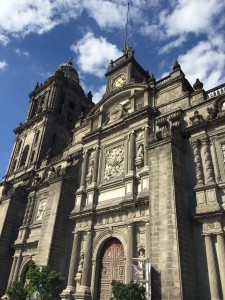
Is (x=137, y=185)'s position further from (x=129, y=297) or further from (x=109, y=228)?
(x=129, y=297)

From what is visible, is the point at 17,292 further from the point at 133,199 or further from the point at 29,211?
the point at 133,199

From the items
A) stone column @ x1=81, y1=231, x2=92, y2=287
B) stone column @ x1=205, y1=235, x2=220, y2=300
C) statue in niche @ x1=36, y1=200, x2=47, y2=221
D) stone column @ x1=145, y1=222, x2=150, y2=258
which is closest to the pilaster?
stone column @ x1=81, y1=231, x2=92, y2=287

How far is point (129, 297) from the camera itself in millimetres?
10555

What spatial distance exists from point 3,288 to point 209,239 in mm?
17010

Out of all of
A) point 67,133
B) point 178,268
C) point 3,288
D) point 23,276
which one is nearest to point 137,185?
point 178,268

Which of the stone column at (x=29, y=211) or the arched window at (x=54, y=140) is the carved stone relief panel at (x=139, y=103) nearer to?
the stone column at (x=29, y=211)

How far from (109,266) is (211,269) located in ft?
19.5

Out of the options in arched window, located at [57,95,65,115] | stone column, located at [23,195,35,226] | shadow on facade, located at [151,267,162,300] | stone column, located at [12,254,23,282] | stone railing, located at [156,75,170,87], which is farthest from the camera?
arched window, located at [57,95,65,115]

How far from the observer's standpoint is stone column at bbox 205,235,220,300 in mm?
11078

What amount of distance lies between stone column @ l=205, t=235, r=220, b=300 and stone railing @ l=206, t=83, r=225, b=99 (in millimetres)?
8303

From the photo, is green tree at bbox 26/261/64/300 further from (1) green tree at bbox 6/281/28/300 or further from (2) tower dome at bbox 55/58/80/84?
(2) tower dome at bbox 55/58/80/84

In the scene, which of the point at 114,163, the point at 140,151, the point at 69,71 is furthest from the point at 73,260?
the point at 69,71

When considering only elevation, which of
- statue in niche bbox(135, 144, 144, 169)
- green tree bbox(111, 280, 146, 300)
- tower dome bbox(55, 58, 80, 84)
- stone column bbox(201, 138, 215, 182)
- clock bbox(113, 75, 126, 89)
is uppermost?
tower dome bbox(55, 58, 80, 84)

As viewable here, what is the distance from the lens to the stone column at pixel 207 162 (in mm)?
13591
